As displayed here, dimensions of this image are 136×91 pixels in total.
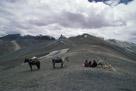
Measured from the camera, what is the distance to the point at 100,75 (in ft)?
42.9

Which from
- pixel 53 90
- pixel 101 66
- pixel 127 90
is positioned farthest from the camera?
pixel 101 66

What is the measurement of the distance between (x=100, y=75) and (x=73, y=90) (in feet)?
17.8

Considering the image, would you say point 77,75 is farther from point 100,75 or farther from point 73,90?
point 73,90

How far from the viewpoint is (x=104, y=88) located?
933 centimetres

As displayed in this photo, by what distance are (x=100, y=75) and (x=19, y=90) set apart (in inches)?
333

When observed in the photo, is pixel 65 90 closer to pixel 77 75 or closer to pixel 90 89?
pixel 90 89

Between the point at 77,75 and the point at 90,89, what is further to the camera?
the point at 77,75

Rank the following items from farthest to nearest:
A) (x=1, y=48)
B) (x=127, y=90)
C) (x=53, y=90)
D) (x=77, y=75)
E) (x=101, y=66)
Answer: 1. (x=1, y=48)
2. (x=101, y=66)
3. (x=77, y=75)
4. (x=127, y=90)
5. (x=53, y=90)

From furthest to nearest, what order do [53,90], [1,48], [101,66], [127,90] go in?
[1,48]
[101,66]
[127,90]
[53,90]

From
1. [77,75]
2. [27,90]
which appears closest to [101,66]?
[77,75]

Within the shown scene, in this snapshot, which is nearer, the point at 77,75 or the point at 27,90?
the point at 27,90

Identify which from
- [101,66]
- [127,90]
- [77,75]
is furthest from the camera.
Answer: [101,66]

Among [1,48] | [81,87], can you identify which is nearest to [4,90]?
[81,87]

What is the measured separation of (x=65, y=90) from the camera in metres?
8.71
